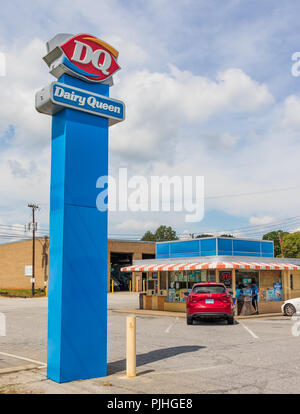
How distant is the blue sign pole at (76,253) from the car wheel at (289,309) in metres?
15.7

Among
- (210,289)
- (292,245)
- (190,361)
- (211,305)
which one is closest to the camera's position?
(190,361)

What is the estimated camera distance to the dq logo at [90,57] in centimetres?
844

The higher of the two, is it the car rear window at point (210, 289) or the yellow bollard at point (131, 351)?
the car rear window at point (210, 289)

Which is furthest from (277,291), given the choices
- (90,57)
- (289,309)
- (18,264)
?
(18,264)

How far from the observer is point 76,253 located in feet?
26.1

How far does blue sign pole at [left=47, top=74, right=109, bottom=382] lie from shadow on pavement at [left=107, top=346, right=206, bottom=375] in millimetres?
844

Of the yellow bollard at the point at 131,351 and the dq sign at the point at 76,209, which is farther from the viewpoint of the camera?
the yellow bollard at the point at 131,351

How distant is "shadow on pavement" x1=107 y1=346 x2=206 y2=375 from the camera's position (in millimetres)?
8859

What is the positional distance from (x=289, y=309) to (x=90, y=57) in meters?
17.3

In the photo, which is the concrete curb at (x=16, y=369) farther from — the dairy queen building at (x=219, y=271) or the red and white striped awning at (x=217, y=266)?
the dairy queen building at (x=219, y=271)

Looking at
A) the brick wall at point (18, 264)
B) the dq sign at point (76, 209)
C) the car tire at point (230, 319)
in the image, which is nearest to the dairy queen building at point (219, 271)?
the car tire at point (230, 319)

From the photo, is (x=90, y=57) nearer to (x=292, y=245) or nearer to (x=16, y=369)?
(x=16, y=369)
